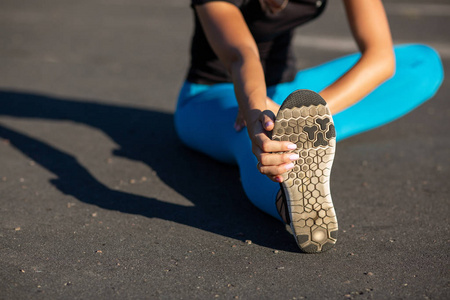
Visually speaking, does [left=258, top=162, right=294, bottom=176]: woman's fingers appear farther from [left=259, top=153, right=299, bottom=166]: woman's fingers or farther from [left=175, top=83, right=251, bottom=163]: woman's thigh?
[left=175, top=83, right=251, bottom=163]: woman's thigh

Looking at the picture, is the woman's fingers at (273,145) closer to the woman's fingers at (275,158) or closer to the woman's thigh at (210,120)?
the woman's fingers at (275,158)

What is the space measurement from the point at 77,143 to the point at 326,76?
1407mm

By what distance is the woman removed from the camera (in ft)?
5.97

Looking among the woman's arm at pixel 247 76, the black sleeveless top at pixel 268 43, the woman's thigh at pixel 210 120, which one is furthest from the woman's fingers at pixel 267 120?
the black sleeveless top at pixel 268 43

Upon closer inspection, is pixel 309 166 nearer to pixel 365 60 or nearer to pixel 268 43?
pixel 365 60

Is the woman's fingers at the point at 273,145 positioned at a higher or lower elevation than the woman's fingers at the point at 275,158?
higher

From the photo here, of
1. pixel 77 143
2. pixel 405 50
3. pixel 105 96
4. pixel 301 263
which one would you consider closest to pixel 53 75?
pixel 105 96

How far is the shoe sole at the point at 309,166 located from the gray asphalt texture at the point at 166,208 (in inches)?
4.6

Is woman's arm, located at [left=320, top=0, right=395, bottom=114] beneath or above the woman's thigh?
above

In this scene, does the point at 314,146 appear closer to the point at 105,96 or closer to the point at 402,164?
the point at 402,164

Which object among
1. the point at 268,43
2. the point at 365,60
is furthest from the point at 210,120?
the point at 365,60

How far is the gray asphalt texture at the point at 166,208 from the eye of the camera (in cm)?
182

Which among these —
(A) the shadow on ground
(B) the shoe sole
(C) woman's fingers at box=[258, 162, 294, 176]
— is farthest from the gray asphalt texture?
(C) woman's fingers at box=[258, 162, 294, 176]

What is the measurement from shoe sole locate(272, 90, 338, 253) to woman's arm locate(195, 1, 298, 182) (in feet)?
0.16
